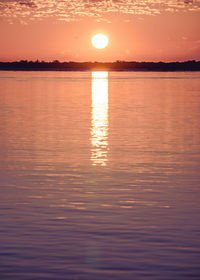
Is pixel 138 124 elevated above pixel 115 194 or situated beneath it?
elevated above

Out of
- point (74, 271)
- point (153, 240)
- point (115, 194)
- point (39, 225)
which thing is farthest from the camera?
point (115, 194)

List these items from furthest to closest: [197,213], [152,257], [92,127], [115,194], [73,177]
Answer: [92,127], [73,177], [115,194], [197,213], [152,257]

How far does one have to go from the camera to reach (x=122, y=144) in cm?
2464

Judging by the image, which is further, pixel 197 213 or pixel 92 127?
pixel 92 127

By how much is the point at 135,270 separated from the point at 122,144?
15362mm

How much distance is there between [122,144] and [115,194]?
32.7 feet

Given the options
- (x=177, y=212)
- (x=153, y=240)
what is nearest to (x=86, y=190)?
(x=177, y=212)

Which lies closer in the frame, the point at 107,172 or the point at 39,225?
the point at 39,225

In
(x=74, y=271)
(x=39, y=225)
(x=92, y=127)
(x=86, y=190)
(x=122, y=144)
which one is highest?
(x=92, y=127)

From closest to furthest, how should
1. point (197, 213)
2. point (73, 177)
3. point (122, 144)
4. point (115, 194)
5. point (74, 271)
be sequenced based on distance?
1. point (74, 271)
2. point (197, 213)
3. point (115, 194)
4. point (73, 177)
5. point (122, 144)

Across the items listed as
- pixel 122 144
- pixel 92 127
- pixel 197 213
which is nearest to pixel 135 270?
pixel 197 213

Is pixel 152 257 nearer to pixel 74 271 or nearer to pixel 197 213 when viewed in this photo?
pixel 74 271

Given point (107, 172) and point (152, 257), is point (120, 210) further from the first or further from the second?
point (107, 172)

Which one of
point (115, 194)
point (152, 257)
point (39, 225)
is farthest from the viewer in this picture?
point (115, 194)
